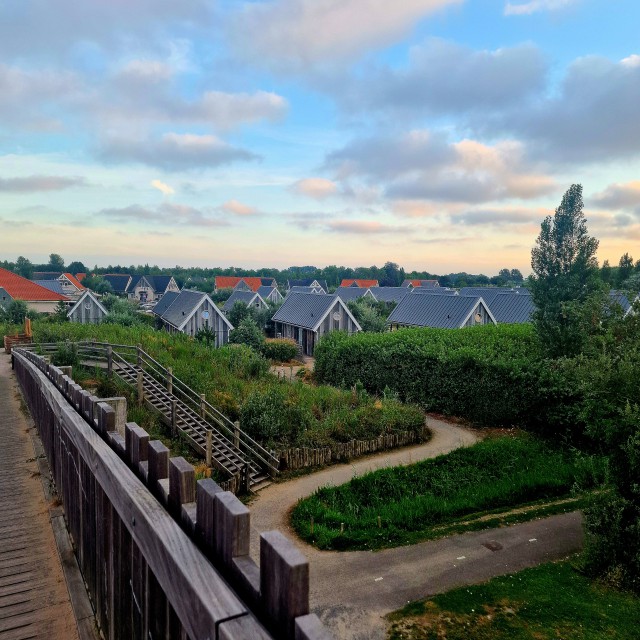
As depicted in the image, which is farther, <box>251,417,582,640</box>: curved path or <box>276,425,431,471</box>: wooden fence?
<box>276,425,431,471</box>: wooden fence

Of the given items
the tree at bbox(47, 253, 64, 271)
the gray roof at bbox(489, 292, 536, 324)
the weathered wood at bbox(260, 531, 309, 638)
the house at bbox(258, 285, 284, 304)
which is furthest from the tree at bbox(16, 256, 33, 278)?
the weathered wood at bbox(260, 531, 309, 638)

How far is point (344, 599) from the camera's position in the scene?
887cm

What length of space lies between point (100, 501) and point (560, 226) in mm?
22008

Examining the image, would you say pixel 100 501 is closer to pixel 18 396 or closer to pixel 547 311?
pixel 18 396

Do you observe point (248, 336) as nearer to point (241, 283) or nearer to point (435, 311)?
point (435, 311)

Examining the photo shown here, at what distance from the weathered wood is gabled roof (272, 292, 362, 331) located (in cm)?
3766

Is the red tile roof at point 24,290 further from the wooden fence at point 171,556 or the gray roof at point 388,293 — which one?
the wooden fence at point 171,556

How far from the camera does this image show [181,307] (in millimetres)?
42188

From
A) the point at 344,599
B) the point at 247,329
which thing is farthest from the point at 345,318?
the point at 344,599

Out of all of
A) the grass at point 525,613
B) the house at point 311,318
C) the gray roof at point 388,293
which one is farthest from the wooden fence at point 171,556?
the gray roof at point 388,293

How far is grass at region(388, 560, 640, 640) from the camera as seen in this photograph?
772 cm

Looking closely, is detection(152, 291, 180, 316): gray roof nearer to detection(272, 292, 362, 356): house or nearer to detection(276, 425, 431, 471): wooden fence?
detection(272, 292, 362, 356): house

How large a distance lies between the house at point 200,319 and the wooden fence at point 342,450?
23.6m

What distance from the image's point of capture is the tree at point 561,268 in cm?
2020
